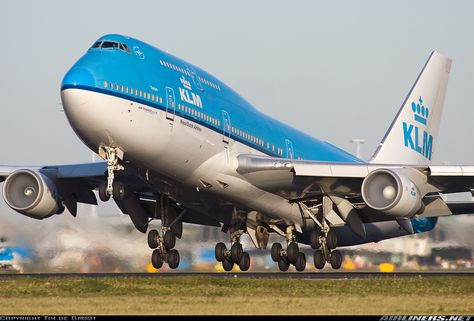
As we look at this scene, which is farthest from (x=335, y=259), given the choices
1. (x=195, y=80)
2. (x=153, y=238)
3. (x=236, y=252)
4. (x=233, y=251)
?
(x=195, y=80)

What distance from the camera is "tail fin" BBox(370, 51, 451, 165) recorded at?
143 feet

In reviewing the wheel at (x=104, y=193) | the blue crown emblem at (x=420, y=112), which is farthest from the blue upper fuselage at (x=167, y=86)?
the blue crown emblem at (x=420, y=112)

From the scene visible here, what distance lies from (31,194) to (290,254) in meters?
9.47

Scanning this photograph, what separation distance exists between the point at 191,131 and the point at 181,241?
11759mm

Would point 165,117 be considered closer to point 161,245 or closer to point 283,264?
point 161,245

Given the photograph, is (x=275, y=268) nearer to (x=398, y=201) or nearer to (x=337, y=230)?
(x=337, y=230)

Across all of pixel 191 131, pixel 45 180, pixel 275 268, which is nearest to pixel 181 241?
pixel 275 268

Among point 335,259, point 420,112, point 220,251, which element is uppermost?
point 420,112

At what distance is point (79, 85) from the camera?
28188mm

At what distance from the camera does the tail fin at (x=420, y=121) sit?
43.6 meters

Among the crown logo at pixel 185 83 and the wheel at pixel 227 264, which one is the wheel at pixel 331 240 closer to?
the wheel at pixel 227 264

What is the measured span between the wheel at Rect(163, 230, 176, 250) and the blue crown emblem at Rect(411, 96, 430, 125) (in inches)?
557

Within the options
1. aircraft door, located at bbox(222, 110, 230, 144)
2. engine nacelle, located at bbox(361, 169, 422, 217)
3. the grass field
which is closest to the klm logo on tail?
engine nacelle, located at bbox(361, 169, 422, 217)

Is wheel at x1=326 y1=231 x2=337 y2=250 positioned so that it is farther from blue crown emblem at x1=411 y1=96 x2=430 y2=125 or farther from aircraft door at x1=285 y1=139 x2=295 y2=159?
blue crown emblem at x1=411 y1=96 x2=430 y2=125
